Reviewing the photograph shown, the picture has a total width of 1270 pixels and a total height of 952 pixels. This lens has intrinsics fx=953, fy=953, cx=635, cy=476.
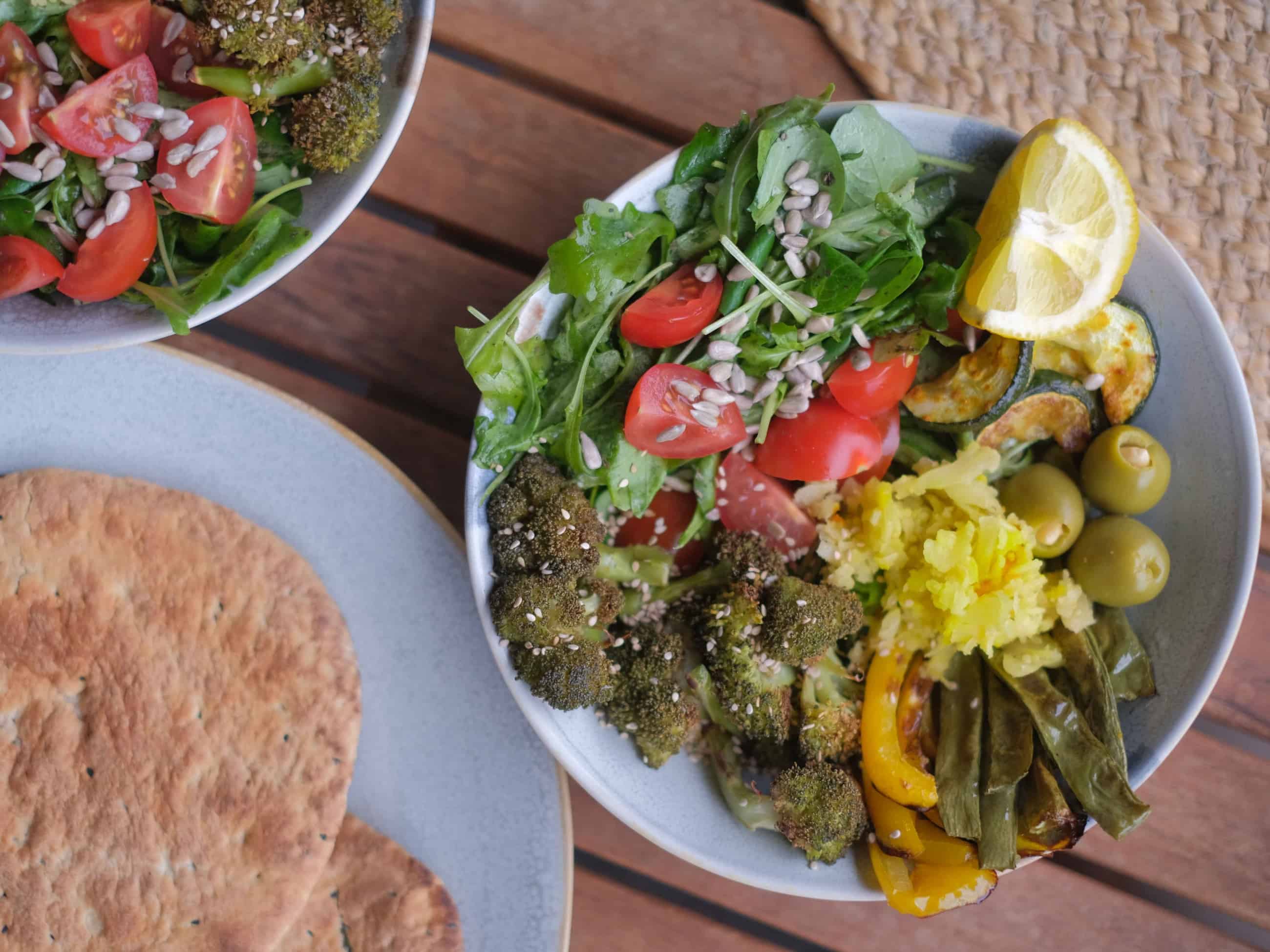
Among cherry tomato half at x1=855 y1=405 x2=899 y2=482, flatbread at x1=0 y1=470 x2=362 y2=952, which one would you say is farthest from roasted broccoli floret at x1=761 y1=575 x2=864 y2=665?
flatbread at x1=0 y1=470 x2=362 y2=952

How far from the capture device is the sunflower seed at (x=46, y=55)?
158 centimetres

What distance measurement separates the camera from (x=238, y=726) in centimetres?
180

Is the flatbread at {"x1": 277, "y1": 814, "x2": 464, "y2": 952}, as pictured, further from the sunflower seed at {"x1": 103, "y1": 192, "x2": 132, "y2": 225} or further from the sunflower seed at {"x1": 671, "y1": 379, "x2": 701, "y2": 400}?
the sunflower seed at {"x1": 103, "y1": 192, "x2": 132, "y2": 225}

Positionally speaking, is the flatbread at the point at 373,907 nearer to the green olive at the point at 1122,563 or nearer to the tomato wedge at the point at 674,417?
the tomato wedge at the point at 674,417

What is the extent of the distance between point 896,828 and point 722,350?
0.94m

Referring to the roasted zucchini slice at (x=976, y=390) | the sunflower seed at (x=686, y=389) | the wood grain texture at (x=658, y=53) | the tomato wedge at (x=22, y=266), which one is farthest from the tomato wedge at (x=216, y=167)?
the roasted zucchini slice at (x=976, y=390)

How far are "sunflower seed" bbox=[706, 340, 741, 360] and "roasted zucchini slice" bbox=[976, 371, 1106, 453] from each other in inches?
20.2

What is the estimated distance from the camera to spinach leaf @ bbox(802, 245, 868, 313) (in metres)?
1.65

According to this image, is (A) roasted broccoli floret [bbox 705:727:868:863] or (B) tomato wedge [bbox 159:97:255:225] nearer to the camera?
(B) tomato wedge [bbox 159:97:255:225]

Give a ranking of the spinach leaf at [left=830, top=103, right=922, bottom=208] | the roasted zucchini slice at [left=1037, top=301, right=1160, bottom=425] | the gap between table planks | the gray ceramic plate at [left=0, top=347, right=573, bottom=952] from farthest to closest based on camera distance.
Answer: the gap between table planks < the gray ceramic plate at [left=0, top=347, right=573, bottom=952] < the roasted zucchini slice at [left=1037, top=301, right=1160, bottom=425] < the spinach leaf at [left=830, top=103, right=922, bottom=208]

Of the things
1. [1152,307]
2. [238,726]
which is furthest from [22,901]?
[1152,307]

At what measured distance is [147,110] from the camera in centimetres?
158

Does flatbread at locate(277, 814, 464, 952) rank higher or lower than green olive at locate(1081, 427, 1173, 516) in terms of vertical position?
lower

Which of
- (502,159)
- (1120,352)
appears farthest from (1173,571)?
(502,159)
